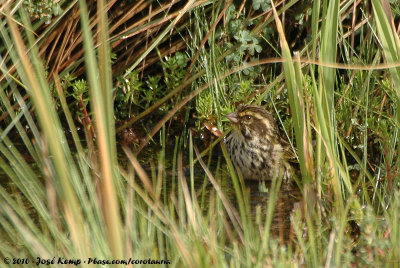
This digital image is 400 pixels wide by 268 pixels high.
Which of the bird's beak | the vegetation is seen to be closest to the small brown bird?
the bird's beak

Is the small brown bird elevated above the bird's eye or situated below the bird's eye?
below

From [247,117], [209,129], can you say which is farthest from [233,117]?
[209,129]

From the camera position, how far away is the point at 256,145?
18.6ft

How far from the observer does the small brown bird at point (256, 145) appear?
17.9 feet

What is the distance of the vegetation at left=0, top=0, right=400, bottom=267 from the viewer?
2.78 metres

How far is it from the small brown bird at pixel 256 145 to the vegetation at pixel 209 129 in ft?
0.50

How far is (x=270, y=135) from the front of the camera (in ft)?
18.5

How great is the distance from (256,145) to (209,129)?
36 centimetres

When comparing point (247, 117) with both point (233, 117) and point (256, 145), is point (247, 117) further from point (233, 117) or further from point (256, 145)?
point (256, 145)

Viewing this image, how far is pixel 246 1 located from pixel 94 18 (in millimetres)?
1165

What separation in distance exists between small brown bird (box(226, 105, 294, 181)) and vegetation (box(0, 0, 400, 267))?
0.50 ft

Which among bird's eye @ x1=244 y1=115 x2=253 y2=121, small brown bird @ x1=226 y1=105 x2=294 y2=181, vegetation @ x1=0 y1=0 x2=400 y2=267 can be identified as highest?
vegetation @ x1=0 y1=0 x2=400 y2=267

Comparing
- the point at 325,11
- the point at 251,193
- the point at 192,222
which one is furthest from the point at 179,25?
the point at 192,222

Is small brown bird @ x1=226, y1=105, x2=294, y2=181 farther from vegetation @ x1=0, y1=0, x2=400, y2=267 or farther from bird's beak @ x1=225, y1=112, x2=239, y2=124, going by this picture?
vegetation @ x1=0, y1=0, x2=400, y2=267
